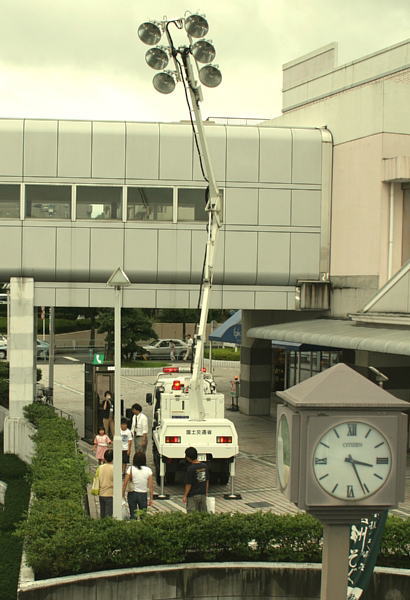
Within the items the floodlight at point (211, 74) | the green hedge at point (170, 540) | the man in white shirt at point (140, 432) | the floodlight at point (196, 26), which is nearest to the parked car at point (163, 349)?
the man in white shirt at point (140, 432)

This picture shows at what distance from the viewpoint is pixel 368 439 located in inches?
245

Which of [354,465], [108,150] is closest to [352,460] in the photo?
[354,465]

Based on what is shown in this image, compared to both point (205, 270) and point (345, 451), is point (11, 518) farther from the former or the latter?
point (345, 451)

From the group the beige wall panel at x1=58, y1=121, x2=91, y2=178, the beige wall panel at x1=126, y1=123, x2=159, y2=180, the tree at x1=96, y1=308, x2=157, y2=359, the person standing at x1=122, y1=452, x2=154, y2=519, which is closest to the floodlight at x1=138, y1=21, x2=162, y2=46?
the beige wall panel at x1=126, y1=123, x2=159, y2=180

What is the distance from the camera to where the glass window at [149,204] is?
23.2 m

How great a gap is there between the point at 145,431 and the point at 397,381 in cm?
880

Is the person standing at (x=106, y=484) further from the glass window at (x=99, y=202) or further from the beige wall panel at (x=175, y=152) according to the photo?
the beige wall panel at (x=175, y=152)

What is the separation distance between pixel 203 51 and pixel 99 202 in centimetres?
796

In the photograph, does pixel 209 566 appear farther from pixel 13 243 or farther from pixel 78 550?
pixel 13 243

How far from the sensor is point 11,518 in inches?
581

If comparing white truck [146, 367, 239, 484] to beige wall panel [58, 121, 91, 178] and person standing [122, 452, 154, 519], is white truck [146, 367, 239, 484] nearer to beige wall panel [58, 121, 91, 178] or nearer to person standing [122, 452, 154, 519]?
person standing [122, 452, 154, 519]

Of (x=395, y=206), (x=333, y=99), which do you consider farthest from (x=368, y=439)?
(x=333, y=99)

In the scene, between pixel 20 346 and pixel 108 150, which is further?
pixel 108 150

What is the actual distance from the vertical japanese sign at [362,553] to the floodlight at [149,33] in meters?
10.9
